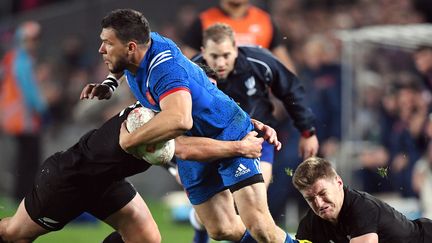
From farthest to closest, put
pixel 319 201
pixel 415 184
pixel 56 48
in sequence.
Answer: pixel 56 48
pixel 415 184
pixel 319 201

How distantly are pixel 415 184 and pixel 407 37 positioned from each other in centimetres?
234

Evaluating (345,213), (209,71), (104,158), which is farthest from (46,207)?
(345,213)

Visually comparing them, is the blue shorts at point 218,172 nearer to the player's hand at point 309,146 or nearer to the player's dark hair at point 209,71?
the player's dark hair at point 209,71

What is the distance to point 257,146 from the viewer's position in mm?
7301

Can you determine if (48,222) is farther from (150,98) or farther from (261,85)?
(261,85)

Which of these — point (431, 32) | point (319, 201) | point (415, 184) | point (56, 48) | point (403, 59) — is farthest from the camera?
point (56, 48)

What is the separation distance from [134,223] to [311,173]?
137 cm

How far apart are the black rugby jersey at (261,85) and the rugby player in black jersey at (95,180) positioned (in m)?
1.33

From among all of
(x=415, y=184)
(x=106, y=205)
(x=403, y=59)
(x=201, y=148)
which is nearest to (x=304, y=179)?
(x=201, y=148)

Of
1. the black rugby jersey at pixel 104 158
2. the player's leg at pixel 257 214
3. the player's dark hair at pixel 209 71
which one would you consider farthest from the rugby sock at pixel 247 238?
the player's dark hair at pixel 209 71

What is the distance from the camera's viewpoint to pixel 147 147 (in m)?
6.88

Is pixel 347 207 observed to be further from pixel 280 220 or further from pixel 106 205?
pixel 280 220

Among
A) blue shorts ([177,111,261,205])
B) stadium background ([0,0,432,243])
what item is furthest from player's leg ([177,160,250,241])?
stadium background ([0,0,432,243])

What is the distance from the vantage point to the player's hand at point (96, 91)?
7.78 meters
